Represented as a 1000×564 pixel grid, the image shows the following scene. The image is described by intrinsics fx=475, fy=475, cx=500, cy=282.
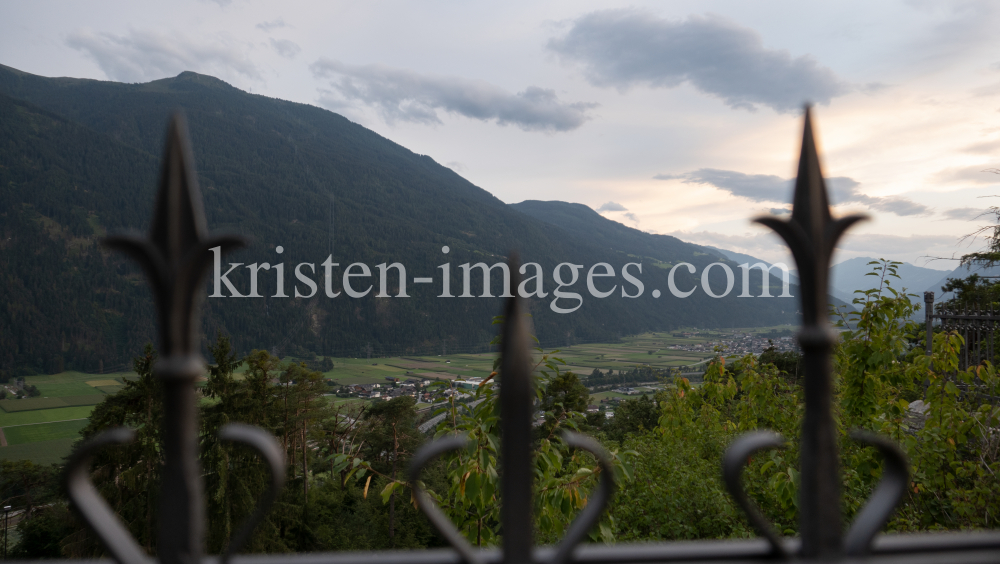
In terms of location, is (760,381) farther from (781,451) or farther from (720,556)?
(720,556)

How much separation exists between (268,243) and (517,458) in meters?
128

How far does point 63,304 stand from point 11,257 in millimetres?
22407

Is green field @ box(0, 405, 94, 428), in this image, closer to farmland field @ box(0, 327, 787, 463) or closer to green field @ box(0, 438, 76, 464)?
farmland field @ box(0, 327, 787, 463)

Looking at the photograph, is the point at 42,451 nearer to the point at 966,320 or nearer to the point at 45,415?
the point at 45,415

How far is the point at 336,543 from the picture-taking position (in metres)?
18.8

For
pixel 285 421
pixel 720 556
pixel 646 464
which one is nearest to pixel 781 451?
pixel 646 464

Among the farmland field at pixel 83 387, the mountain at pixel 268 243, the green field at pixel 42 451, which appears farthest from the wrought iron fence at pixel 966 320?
the mountain at pixel 268 243

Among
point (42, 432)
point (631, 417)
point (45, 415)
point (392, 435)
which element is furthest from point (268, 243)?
point (631, 417)

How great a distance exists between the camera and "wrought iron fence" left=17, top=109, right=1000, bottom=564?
2.66 ft

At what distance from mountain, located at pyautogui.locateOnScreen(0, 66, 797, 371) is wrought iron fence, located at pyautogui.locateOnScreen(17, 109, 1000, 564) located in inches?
2103

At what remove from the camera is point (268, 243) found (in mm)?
115312

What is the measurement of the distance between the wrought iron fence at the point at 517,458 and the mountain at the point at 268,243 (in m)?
53.4

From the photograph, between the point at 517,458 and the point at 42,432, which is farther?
the point at 42,432

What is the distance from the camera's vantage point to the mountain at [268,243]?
255 feet
